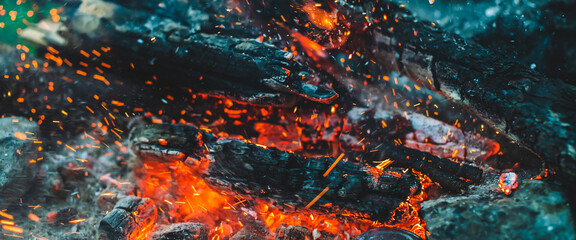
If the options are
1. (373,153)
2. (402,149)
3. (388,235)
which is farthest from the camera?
(373,153)

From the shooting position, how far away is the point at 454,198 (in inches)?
104

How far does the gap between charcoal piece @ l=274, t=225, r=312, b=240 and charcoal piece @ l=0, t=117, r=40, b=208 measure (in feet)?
10.6

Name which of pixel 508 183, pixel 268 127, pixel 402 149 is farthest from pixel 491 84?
pixel 268 127

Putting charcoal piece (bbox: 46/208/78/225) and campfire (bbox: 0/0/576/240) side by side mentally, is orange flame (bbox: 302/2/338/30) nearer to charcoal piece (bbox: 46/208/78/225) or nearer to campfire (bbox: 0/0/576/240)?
campfire (bbox: 0/0/576/240)

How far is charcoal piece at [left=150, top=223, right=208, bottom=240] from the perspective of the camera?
2.86 metres

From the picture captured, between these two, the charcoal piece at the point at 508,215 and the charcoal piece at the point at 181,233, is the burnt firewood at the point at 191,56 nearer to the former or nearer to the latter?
the charcoal piece at the point at 181,233

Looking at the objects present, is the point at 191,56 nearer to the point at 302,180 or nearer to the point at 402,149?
the point at 302,180

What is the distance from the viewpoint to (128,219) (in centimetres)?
302

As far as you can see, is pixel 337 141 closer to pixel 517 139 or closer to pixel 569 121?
pixel 517 139

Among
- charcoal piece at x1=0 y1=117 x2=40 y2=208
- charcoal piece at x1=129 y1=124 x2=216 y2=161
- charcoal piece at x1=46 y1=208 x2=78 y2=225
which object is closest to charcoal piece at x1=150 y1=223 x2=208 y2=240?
charcoal piece at x1=129 y1=124 x2=216 y2=161

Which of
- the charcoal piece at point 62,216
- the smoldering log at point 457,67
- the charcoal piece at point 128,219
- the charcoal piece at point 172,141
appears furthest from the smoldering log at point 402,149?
the charcoal piece at point 62,216

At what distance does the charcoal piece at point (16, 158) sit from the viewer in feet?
11.4

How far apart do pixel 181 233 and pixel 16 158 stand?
96.4 inches

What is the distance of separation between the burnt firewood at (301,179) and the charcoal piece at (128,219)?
641 millimetres
